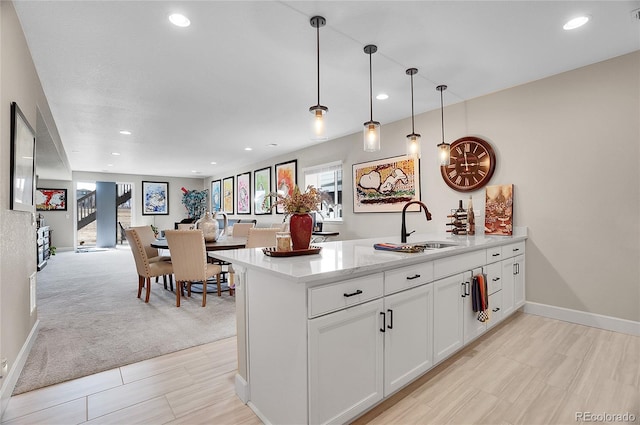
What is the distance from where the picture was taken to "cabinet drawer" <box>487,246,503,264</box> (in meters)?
2.73

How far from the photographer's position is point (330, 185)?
5.78m

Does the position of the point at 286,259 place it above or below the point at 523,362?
above

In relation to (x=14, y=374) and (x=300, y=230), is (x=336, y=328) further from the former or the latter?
(x=14, y=374)

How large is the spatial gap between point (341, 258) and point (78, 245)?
11794 mm

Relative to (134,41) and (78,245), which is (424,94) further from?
(78,245)

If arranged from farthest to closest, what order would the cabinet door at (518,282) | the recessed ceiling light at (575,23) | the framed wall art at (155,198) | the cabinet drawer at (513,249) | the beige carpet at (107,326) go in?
1. the framed wall art at (155,198)
2. the cabinet door at (518,282)
3. the cabinet drawer at (513,249)
4. the beige carpet at (107,326)
5. the recessed ceiling light at (575,23)

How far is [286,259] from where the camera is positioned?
6.05ft

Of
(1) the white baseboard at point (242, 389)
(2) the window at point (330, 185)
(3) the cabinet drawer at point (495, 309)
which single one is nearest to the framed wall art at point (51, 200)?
(2) the window at point (330, 185)

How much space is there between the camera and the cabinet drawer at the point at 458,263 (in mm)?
2119

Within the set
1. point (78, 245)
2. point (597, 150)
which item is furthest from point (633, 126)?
point (78, 245)

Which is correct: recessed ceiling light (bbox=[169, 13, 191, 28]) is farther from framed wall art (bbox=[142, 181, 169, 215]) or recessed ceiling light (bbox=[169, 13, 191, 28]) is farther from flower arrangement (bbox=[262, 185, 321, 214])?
framed wall art (bbox=[142, 181, 169, 215])

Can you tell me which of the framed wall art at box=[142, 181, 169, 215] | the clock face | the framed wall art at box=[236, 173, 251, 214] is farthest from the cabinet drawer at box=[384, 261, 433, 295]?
the framed wall art at box=[142, 181, 169, 215]

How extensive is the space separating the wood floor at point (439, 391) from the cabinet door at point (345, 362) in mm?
213

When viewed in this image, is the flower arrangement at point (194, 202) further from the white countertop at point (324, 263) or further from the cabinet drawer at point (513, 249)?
the cabinet drawer at point (513, 249)
